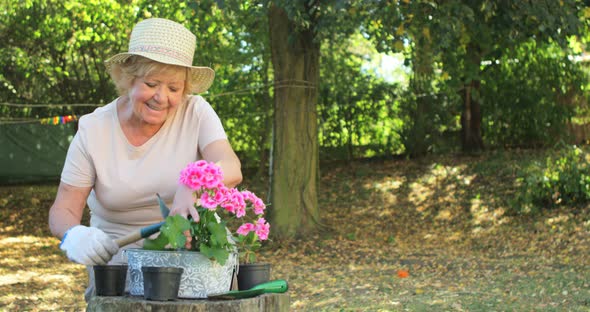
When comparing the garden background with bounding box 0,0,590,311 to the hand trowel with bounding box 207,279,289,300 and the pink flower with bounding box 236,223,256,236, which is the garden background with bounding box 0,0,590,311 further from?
the pink flower with bounding box 236,223,256,236

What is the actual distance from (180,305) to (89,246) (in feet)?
1.17

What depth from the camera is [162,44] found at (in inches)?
107

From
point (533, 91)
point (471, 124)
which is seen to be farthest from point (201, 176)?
point (471, 124)

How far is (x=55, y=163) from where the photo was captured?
14367 millimetres

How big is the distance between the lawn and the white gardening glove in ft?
13.1

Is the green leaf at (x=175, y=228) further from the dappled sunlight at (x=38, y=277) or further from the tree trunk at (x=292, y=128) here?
the tree trunk at (x=292, y=128)

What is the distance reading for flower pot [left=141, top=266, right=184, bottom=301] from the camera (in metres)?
2.43

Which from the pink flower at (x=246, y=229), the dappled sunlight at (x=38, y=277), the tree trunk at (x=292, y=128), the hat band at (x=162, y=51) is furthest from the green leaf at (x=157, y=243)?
the tree trunk at (x=292, y=128)

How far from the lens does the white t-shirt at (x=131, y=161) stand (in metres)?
2.82

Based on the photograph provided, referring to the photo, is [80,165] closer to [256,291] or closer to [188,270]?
[188,270]

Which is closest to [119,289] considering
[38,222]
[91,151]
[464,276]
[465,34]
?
[91,151]

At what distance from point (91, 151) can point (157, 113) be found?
0.28 meters

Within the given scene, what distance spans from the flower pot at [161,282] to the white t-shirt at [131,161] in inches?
16.9

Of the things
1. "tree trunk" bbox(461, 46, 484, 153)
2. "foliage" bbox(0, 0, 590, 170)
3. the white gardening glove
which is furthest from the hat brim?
"tree trunk" bbox(461, 46, 484, 153)
